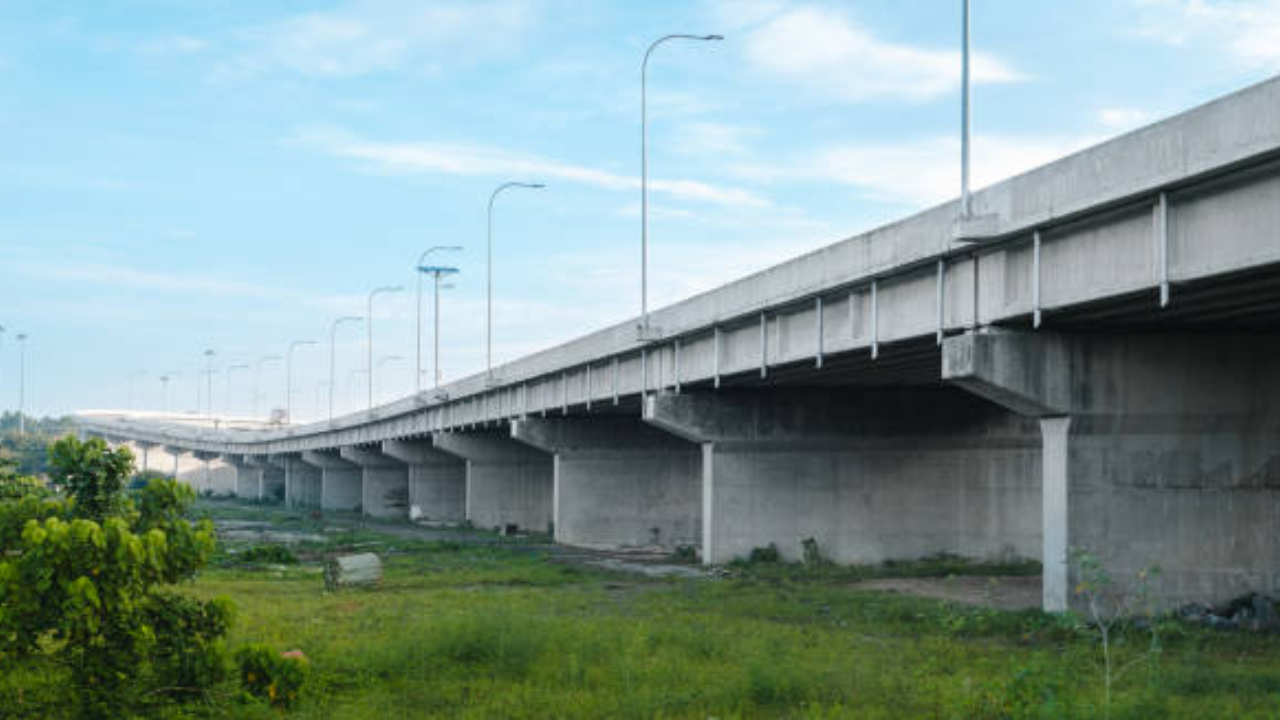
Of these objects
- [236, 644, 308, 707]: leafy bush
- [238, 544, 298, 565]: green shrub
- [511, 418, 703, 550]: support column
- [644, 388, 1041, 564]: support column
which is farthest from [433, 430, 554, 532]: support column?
[236, 644, 308, 707]: leafy bush

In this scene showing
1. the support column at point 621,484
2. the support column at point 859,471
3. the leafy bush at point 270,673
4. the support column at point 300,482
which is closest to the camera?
the leafy bush at point 270,673

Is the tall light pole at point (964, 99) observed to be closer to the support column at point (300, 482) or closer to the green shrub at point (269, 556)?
the green shrub at point (269, 556)

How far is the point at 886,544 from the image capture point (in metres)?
39.0

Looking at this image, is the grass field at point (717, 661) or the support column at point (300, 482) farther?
the support column at point (300, 482)

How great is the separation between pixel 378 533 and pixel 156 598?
49692 mm

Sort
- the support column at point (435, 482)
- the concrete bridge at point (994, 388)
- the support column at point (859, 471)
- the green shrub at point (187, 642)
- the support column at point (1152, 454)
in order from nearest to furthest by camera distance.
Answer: the green shrub at point (187, 642), the concrete bridge at point (994, 388), the support column at point (1152, 454), the support column at point (859, 471), the support column at point (435, 482)

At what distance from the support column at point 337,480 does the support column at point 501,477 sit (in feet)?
137

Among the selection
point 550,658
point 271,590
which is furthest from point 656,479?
point 550,658

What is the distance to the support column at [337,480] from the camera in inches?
4198

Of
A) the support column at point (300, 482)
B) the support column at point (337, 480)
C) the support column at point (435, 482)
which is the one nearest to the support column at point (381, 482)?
the support column at point (435, 482)

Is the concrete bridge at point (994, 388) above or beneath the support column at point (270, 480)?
above

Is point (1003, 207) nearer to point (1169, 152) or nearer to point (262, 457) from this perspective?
point (1169, 152)

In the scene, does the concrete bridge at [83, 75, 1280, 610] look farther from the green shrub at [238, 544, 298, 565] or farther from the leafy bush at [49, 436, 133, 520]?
the leafy bush at [49, 436, 133, 520]

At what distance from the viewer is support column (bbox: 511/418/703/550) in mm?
51938
